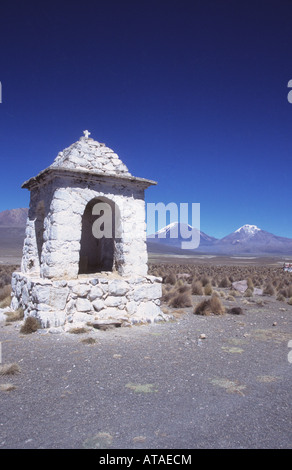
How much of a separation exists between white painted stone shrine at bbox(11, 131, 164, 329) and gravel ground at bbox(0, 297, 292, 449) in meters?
0.77

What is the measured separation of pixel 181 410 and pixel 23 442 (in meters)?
1.62

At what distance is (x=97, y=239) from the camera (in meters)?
11.2

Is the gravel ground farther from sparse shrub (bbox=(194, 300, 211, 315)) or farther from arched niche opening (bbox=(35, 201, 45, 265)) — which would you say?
arched niche opening (bbox=(35, 201, 45, 265))

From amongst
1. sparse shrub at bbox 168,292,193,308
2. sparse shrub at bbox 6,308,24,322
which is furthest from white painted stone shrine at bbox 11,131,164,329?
sparse shrub at bbox 168,292,193,308

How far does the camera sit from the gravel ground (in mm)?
3141

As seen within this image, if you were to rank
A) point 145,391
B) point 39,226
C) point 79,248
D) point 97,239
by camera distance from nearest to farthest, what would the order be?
point 145,391, point 79,248, point 39,226, point 97,239

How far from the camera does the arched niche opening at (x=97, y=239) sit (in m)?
10.3

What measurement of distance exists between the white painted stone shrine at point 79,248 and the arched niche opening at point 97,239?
85cm

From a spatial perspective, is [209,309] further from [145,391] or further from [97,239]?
[145,391]

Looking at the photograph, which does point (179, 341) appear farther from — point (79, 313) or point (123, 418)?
point (123, 418)

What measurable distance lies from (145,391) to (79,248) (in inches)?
169

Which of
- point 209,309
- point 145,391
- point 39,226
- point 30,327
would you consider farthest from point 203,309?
point 145,391

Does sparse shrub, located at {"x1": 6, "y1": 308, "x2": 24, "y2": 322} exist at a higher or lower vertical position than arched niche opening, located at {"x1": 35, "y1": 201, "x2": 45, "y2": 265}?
lower

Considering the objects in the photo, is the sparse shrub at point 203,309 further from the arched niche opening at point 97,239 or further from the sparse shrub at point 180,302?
the arched niche opening at point 97,239
